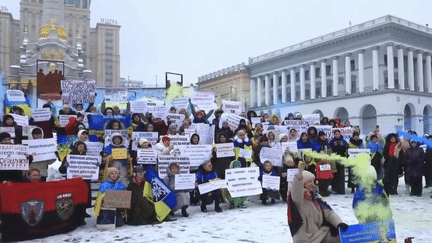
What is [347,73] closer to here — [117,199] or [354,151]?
[354,151]

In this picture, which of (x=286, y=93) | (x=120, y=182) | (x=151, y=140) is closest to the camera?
(x=120, y=182)

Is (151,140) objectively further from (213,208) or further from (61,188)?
(61,188)

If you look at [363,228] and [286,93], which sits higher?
[286,93]

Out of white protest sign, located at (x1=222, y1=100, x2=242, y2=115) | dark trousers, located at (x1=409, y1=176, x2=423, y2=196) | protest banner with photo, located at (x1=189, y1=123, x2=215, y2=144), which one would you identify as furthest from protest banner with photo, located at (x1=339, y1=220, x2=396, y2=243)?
white protest sign, located at (x1=222, y1=100, x2=242, y2=115)

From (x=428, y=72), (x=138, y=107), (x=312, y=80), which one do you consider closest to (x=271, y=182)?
(x=138, y=107)

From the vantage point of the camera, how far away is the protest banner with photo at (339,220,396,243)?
446cm

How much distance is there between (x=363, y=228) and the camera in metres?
4.54

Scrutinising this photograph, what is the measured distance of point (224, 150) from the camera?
10.1 meters

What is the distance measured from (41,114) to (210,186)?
507 cm

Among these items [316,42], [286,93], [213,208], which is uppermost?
[316,42]

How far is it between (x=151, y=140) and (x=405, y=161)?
6917 millimetres

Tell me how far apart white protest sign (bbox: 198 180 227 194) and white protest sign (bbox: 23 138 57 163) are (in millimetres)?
3226

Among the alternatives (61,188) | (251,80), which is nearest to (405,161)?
(61,188)

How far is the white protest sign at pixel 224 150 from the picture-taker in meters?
10.1
